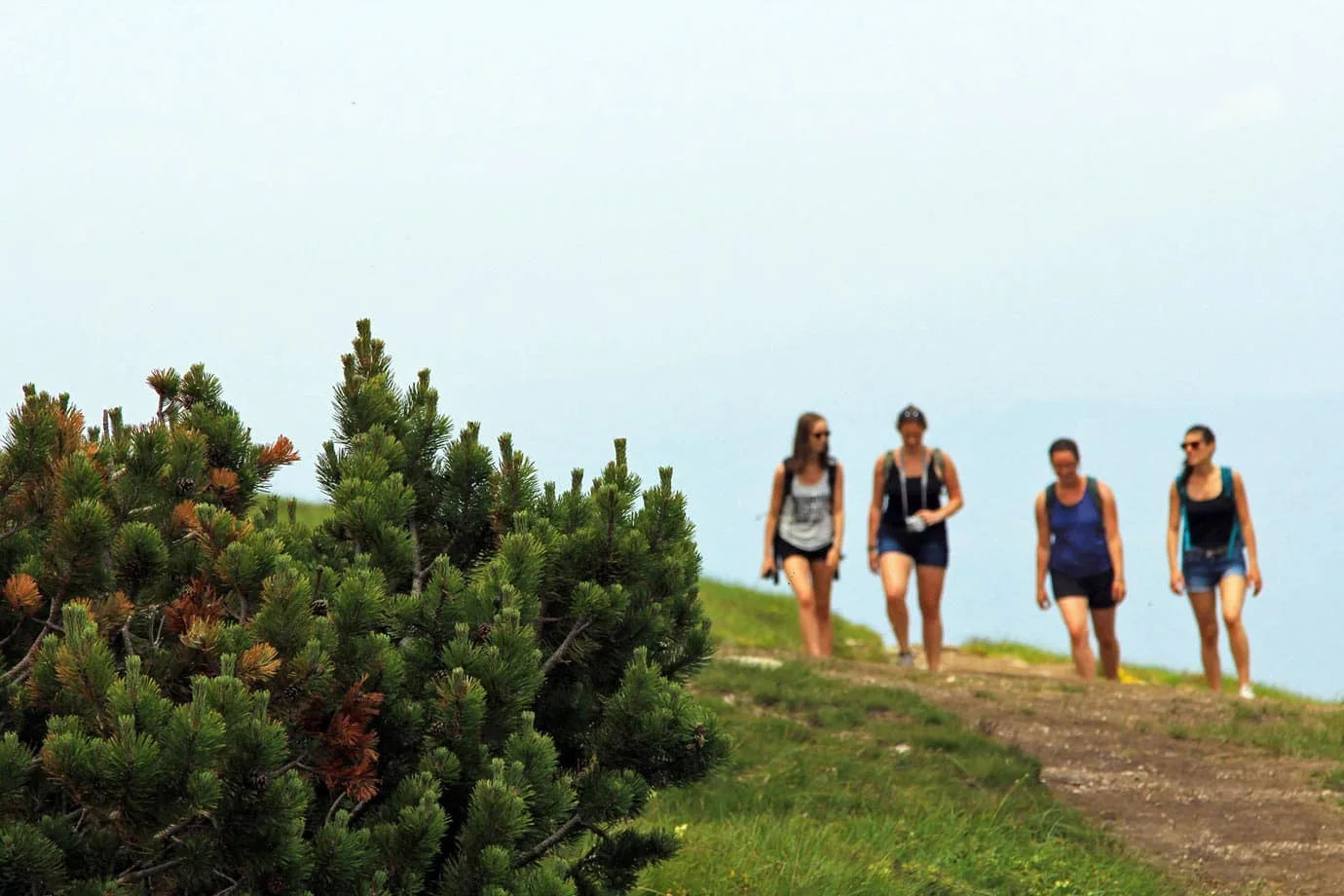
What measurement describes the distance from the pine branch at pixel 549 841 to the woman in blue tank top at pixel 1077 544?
10583 mm

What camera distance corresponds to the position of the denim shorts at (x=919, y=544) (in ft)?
49.8

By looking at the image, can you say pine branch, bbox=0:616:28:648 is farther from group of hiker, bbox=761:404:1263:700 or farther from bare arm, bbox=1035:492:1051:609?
bare arm, bbox=1035:492:1051:609

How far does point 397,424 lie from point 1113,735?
8.48 m

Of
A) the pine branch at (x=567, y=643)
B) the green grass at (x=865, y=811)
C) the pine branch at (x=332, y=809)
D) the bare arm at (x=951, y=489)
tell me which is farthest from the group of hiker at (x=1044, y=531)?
the pine branch at (x=332, y=809)

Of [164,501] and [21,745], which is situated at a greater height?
[164,501]

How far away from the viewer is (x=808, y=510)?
1527 cm

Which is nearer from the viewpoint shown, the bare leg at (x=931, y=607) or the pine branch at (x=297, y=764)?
the pine branch at (x=297, y=764)

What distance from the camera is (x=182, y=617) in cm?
502

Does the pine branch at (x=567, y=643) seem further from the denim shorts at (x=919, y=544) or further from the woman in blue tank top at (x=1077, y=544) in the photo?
the woman in blue tank top at (x=1077, y=544)

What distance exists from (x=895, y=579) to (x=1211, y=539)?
3082 mm

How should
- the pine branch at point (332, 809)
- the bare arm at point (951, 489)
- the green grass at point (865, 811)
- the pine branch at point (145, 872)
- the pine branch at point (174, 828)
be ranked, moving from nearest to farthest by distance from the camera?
the pine branch at point (174, 828) < the pine branch at point (145, 872) < the pine branch at point (332, 809) < the green grass at point (865, 811) < the bare arm at point (951, 489)

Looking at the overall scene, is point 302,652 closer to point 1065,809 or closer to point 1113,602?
point 1065,809

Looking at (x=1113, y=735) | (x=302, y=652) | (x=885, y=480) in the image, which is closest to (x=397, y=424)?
(x=302, y=652)

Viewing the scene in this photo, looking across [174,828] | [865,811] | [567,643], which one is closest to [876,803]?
[865,811]
